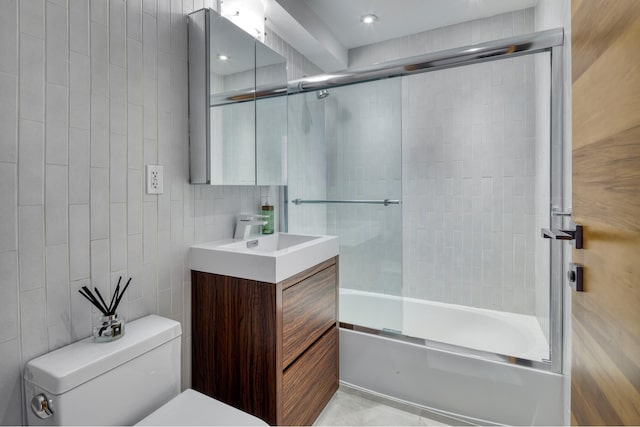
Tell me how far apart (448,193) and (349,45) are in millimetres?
1537

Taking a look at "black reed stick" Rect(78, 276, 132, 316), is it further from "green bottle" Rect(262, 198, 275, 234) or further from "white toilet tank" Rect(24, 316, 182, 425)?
"green bottle" Rect(262, 198, 275, 234)

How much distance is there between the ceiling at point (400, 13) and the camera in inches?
85.6

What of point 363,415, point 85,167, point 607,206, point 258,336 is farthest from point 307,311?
point 607,206

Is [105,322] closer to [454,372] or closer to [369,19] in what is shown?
[454,372]

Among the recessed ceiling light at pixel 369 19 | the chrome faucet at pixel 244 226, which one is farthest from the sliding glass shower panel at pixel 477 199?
the chrome faucet at pixel 244 226

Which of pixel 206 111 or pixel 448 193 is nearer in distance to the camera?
pixel 206 111

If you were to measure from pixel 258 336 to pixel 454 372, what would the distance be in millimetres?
1040

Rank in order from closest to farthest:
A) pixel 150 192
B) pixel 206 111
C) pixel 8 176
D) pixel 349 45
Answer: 1. pixel 8 176
2. pixel 150 192
3. pixel 206 111
4. pixel 349 45

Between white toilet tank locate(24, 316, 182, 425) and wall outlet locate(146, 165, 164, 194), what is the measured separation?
51 centimetres

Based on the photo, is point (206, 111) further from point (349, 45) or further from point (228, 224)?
point (349, 45)

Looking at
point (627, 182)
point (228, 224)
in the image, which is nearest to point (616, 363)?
point (627, 182)

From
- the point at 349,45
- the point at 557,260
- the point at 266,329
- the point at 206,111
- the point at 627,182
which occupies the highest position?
the point at 349,45

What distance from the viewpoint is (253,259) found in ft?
4.27

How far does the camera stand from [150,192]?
1.27 metres
